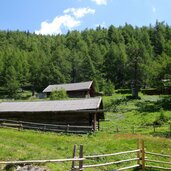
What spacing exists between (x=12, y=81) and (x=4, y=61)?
25482mm

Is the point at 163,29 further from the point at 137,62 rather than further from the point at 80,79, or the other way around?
the point at 137,62

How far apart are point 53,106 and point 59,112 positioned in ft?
5.69

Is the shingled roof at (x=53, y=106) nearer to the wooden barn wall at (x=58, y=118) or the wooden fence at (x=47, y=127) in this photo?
the wooden barn wall at (x=58, y=118)

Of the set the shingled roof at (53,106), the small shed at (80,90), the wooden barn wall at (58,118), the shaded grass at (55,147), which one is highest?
the small shed at (80,90)

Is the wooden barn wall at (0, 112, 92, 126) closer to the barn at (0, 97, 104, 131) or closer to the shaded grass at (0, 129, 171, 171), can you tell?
the barn at (0, 97, 104, 131)

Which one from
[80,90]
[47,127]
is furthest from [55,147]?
[80,90]

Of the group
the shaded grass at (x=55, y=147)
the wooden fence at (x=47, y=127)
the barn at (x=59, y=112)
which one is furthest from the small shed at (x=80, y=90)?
the shaded grass at (x=55, y=147)

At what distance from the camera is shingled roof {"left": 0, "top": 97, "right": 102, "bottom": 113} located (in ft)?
132

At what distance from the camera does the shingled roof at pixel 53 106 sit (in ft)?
132

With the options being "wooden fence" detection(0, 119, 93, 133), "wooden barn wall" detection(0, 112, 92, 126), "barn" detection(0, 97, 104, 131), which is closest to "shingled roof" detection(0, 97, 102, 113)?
"barn" detection(0, 97, 104, 131)

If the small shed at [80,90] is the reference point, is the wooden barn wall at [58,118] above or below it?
below

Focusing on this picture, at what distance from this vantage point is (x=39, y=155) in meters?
22.5

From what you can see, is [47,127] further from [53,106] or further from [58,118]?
[53,106]

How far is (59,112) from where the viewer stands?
40.7m
